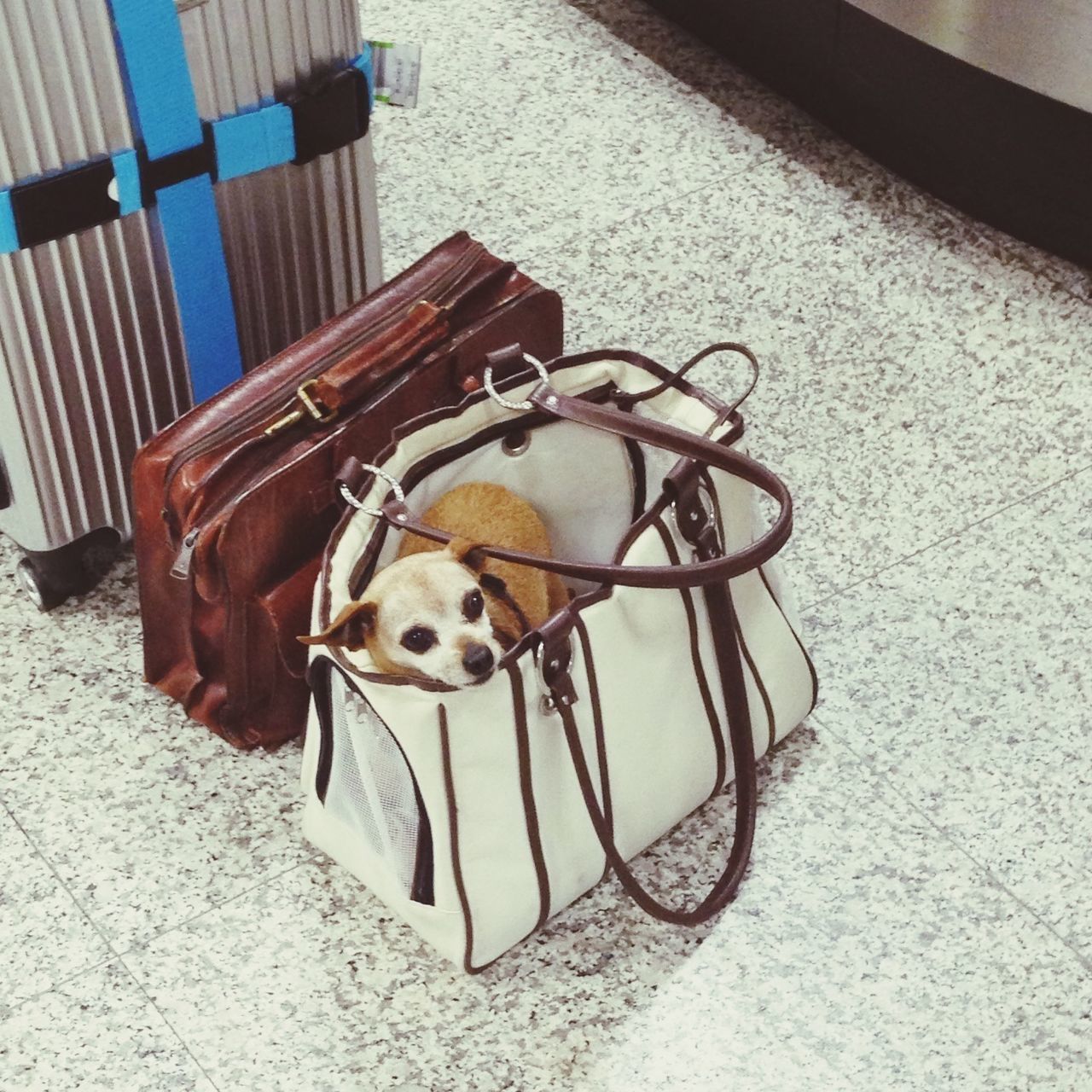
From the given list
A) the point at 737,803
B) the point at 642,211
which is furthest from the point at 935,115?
the point at 737,803

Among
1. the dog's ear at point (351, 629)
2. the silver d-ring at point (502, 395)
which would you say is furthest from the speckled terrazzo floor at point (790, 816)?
the silver d-ring at point (502, 395)

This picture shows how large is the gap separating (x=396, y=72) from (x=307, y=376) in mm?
913

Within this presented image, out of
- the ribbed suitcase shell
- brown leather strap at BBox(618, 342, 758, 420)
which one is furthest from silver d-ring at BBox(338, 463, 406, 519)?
the ribbed suitcase shell

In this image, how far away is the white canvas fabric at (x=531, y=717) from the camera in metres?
1.18

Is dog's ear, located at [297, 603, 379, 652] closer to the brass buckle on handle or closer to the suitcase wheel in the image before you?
the brass buckle on handle

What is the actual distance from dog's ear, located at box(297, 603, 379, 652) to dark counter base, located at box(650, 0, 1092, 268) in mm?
1179

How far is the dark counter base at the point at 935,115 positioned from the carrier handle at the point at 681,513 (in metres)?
0.89

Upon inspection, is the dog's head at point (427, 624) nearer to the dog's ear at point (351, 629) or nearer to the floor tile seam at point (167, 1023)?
the dog's ear at point (351, 629)

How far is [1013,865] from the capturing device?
4.52 ft

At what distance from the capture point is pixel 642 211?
2123mm

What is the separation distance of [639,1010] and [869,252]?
1160 millimetres

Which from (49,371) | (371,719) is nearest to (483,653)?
(371,719)

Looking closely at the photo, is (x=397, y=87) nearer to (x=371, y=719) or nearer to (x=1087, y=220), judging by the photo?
(x=1087, y=220)

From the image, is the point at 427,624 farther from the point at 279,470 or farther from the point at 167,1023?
the point at 167,1023
